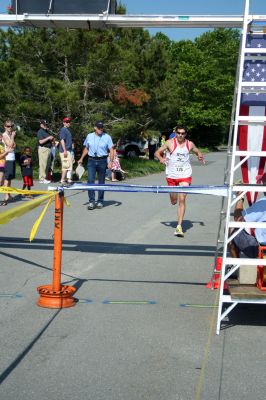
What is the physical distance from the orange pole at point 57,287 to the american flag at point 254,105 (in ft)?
6.69

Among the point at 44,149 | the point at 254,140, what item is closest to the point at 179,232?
the point at 254,140

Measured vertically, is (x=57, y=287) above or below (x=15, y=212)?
below

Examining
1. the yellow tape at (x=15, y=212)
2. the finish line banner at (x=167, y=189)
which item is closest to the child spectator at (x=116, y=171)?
the finish line banner at (x=167, y=189)

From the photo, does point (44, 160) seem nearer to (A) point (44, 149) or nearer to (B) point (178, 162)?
(A) point (44, 149)

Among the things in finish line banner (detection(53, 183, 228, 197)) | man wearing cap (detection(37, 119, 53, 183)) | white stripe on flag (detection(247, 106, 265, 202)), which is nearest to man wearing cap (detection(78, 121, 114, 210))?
man wearing cap (detection(37, 119, 53, 183))

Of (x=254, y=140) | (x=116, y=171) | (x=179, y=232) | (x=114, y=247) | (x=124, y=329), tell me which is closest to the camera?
(x=124, y=329)

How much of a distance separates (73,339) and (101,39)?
58.3ft

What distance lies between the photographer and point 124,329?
5.41 metres

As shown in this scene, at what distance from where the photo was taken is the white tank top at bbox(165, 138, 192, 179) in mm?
10297

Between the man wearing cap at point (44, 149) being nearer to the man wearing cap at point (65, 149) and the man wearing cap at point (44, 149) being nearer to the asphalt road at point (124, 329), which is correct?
the man wearing cap at point (65, 149)

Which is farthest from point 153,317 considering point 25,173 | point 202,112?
point 202,112

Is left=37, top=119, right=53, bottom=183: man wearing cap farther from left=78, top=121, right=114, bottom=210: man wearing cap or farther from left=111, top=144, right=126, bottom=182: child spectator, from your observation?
left=78, top=121, right=114, bottom=210: man wearing cap

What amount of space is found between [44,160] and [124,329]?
1304cm

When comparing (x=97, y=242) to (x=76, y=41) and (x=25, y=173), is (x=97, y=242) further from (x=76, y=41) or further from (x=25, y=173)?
(x=76, y=41)
